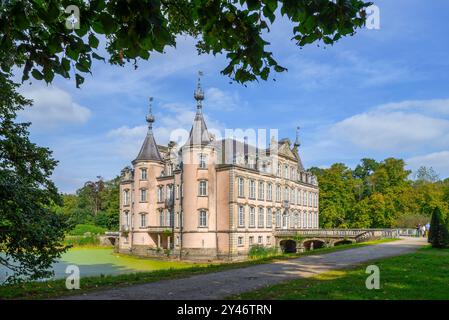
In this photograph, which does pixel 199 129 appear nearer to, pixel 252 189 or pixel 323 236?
pixel 252 189

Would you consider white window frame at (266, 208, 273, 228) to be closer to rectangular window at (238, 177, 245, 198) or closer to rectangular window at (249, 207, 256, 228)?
rectangular window at (249, 207, 256, 228)

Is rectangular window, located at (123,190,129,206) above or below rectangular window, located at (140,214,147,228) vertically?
above

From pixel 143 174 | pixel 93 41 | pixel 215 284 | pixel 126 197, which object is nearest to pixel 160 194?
pixel 143 174

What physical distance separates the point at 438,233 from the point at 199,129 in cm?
2017

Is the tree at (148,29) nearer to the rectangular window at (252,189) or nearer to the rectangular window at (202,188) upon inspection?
the rectangular window at (202,188)

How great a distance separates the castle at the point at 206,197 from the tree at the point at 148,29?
31.3 m

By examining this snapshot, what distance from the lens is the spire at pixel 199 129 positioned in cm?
3562

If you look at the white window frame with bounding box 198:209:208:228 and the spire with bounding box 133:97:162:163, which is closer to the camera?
the white window frame with bounding box 198:209:208:228

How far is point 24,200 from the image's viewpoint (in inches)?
432

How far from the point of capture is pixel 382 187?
179 ft

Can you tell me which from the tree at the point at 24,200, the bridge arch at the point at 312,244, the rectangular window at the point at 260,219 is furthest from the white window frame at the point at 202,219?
the tree at the point at 24,200

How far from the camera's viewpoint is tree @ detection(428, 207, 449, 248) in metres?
21.5

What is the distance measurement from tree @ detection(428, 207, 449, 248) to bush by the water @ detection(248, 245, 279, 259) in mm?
15600

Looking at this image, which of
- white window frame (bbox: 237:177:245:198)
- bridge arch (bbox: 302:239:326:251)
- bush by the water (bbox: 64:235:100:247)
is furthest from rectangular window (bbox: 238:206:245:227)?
bush by the water (bbox: 64:235:100:247)
